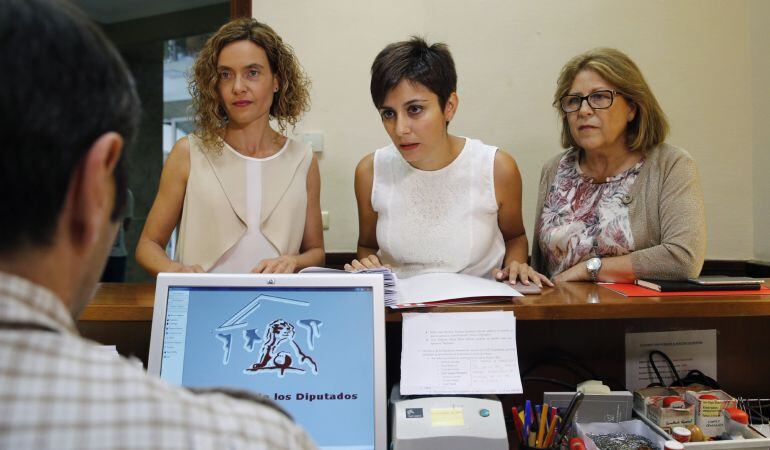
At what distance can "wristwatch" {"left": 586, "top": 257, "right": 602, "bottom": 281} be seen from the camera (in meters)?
1.64

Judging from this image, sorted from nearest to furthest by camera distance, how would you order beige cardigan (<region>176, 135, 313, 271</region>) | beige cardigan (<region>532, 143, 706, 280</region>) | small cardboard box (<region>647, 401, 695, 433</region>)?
small cardboard box (<region>647, 401, 695, 433</region>), beige cardigan (<region>532, 143, 706, 280</region>), beige cardigan (<region>176, 135, 313, 271</region>)

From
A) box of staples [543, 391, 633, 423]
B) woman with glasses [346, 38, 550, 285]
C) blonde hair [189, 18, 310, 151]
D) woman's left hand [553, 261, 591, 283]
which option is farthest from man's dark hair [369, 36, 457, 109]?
box of staples [543, 391, 633, 423]

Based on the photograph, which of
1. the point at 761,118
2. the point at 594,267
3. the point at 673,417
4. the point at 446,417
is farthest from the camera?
the point at 761,118

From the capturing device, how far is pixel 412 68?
165 centimetres

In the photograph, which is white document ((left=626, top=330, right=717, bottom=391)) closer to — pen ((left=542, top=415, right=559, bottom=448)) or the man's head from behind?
pen ((left=542, top=415, right=559, bottom=448))

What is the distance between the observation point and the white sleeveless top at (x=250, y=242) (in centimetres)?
173

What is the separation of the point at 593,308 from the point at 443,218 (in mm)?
717

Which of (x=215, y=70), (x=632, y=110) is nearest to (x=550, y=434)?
(x=632, y=110)

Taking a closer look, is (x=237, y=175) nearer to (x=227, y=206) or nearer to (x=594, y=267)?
(x=227, y=206)

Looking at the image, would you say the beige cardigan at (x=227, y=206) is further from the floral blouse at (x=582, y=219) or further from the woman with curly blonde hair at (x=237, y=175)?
the floral blouse at (x=582, y=219)

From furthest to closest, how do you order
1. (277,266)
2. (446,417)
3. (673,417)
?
1. (277,266)
2. (673,417)
3. (446,417)

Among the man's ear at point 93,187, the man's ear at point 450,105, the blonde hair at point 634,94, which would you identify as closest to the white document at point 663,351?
the blonde hair at point 634,94

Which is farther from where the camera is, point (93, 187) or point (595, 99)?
point (595, 99)

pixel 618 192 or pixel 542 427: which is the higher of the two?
pixel 618 192
